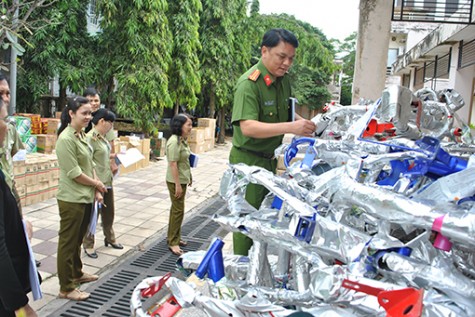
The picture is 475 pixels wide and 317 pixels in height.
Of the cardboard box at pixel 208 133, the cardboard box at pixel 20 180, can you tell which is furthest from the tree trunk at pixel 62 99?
the cardboard box at pixel 20 180

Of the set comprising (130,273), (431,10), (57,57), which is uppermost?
(431,10)

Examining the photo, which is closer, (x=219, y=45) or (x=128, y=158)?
(x=128, y=158)

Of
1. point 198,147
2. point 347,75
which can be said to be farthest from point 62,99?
point 347,75

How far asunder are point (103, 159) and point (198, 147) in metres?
8.34

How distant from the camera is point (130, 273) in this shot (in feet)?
13.4

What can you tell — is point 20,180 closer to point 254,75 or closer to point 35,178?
point 35,178

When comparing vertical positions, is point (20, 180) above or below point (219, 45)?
below

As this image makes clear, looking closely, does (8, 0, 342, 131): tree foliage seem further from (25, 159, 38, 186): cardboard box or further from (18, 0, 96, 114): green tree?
(25, 159, 38, 186): cardboard box

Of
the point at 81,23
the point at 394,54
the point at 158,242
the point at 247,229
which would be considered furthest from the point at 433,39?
the point at 394,54

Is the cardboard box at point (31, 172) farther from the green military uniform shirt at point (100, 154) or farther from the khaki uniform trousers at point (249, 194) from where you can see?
the khaki uniform trousers at point (249, 194)

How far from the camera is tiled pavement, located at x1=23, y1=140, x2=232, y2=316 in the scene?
405 cm

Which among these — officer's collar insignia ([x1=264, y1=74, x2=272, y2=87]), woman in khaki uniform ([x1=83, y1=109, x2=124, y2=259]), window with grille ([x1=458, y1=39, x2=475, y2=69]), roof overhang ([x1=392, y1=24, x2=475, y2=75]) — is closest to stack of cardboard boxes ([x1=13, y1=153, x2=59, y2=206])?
woman in khaki uniform ([x1=83, y1=109, x2=124, y2=259])

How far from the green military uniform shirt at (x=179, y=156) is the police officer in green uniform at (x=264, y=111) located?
1.64 meters

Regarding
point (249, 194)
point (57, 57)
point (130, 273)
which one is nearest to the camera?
point (249, 194)
